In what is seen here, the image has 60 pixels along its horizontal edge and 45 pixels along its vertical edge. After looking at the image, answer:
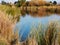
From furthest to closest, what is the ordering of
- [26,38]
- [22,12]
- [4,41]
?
[22,12] < [26,38] < [4,41]

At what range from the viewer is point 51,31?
15.6ft

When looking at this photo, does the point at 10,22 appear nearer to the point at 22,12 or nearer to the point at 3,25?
the point at 3,25

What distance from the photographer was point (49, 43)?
4723mm

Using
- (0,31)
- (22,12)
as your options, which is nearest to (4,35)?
(0,31)

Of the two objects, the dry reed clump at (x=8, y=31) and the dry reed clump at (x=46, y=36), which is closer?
the dry reed clump at (x=46, y=36)

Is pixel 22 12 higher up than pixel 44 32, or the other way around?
pixel 44 32

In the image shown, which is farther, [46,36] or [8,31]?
[8,31]

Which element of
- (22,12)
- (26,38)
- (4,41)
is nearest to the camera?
(4,41)

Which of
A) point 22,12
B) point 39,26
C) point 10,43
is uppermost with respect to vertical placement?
point 39,26

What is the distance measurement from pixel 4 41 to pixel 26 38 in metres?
0.57

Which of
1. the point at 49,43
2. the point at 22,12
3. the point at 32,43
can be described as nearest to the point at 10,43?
the point at 32,43

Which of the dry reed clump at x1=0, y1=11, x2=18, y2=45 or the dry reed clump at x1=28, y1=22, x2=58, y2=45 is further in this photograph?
the dry reed clump at x1=0, y1=11, x2=18, y2=45

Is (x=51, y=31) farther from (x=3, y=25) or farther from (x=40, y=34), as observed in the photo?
(x=3, y=25)

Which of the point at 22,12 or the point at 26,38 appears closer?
the point at 26,38
